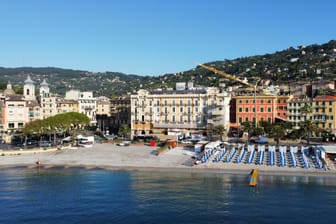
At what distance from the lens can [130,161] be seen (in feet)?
240

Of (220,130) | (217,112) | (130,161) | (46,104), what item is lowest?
(130,161)

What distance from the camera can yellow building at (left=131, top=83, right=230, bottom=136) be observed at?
3932 inches

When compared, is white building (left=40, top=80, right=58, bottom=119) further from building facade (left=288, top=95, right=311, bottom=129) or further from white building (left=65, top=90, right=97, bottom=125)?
building facade (left=288, top=95, right=311, bottom=129)

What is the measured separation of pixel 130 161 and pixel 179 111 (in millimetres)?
33552

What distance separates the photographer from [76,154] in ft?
265

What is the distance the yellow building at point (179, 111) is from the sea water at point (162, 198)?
3867 centimetres

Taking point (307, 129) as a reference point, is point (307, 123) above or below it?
above

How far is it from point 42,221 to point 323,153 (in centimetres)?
4935

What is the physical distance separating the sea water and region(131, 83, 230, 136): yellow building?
38.7 m

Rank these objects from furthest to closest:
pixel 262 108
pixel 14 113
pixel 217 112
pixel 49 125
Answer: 1. pixel 14 113
2. pixel 217 112
3. pixel 262 108
4. pixel 49 125

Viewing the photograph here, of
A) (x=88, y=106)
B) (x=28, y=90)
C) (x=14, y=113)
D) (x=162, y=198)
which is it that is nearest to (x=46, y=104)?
(x=28, y=90)

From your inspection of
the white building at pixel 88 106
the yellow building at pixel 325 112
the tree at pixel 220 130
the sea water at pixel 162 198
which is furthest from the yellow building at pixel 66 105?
the yellow building at pixel 325 112

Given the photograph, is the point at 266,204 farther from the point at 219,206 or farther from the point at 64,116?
the point at 64,116

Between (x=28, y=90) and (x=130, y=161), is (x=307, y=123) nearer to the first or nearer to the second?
(x=130, y=161)
